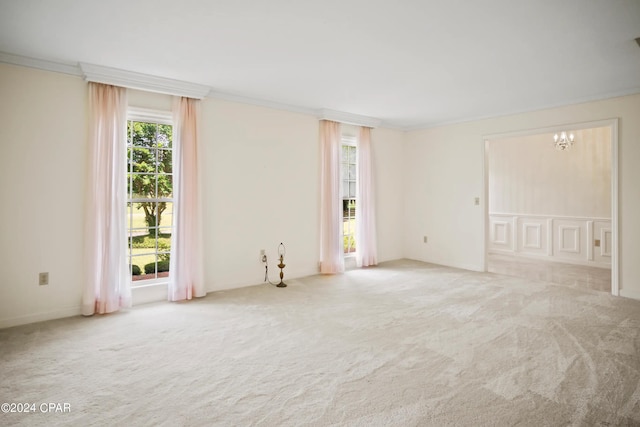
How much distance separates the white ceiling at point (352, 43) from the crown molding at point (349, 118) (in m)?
0.95

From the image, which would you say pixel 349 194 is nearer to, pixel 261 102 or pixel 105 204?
pixel 261 102

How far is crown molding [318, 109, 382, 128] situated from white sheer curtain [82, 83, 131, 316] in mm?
2798

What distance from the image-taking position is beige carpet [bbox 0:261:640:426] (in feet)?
6.99

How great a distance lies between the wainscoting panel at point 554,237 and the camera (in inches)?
253

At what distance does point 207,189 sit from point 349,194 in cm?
269

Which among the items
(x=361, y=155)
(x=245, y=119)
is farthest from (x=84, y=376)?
(x=361, y=155)

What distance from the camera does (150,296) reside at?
4262 millimetres

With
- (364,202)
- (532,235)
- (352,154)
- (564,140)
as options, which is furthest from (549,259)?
(352,154)

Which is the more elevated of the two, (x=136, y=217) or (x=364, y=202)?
(x=364, y=202)

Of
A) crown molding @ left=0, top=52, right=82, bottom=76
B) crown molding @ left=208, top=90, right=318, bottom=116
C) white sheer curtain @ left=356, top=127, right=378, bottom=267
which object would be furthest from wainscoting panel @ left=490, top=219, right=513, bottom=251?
crown molding @ left=0, top=52, right=82, bottom=76

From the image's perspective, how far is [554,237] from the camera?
7.07 meters

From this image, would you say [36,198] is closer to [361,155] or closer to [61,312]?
[61,312]

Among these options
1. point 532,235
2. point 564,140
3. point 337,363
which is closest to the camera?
point 337,363

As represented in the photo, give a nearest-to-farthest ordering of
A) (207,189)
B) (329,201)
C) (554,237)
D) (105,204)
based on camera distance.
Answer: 1. (105,204)
2. (207,189)
3. (329,201)
4. (554,237)
